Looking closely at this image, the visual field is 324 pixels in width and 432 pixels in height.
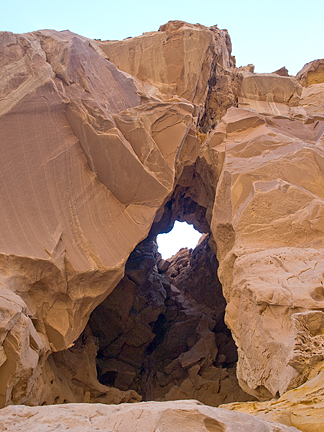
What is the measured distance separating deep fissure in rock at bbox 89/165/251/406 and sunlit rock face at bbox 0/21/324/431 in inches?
6.0

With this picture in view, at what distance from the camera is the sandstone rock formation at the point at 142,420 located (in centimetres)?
250

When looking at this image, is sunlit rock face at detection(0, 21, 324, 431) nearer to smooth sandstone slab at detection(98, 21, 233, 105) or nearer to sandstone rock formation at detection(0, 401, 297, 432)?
smooth sandstone slab at detection(98, 21, 233, 105)

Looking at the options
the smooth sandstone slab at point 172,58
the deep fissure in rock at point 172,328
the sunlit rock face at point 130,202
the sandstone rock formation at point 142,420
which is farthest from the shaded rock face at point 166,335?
the sandstone rock formation at point 142,420

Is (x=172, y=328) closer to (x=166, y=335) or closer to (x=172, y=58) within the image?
(x=166, y=335)

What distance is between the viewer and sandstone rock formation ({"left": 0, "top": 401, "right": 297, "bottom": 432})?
250cm

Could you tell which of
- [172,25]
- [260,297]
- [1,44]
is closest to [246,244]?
[260,297]

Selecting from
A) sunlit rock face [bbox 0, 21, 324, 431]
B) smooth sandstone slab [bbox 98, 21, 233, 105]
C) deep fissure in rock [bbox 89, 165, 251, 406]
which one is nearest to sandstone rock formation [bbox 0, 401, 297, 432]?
sunlit rock face [bbox 0, 21, 324, 431]

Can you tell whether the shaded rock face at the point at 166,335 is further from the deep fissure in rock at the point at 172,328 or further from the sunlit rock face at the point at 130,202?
the sunlit rock face at the point at 130,202

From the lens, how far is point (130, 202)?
7926 millimetres

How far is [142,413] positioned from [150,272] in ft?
40.4

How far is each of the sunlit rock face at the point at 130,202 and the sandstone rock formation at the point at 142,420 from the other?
56.3 inches

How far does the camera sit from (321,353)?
3.64 meters

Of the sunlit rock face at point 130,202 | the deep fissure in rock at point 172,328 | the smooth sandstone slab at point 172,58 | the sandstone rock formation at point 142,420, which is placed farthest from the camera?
the deep fissure in rock at point 172,328

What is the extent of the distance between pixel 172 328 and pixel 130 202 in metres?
7.56
